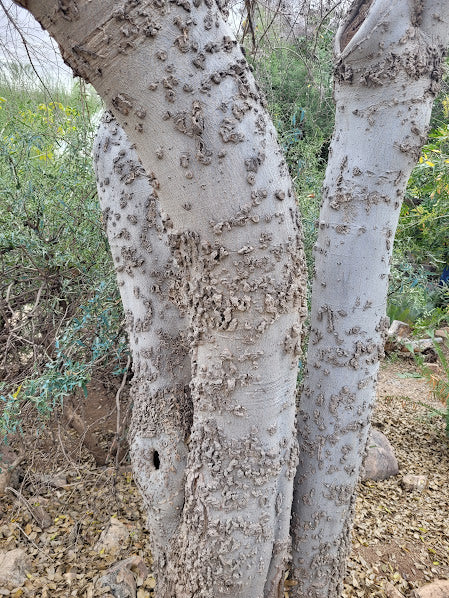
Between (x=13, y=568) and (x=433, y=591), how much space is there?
1.88 meters

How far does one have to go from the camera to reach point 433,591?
6.50 feet

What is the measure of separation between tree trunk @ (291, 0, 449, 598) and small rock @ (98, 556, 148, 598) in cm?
72

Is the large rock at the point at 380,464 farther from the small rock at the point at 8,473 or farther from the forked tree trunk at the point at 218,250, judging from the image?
the small rock at the point at 8,473

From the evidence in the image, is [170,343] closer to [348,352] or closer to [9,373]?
[348,352]

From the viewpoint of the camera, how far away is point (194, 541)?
1373mm

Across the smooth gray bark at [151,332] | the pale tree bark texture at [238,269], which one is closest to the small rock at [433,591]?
the pale tree bark texture at [238,269]

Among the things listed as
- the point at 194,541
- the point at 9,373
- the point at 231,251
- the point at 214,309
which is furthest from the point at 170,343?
the point at 9,373

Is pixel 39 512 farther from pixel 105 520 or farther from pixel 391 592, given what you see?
pixel 391 592

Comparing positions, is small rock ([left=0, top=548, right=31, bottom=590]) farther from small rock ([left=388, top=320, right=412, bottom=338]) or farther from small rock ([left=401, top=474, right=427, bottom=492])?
small rock ([left=388, top=320, right=412, bottom=338])

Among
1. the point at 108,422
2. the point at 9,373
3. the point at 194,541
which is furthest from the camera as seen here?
the point at 108,422

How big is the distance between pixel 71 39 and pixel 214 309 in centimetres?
69

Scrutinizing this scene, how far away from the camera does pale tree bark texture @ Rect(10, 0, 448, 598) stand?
3.30ft

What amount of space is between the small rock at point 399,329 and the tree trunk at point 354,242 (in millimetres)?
4226

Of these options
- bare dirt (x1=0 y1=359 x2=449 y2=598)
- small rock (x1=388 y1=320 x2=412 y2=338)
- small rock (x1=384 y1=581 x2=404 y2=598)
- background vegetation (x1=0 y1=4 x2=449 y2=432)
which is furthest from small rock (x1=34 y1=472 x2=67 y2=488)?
small rock (x1=388 y1=320 x2=412 y2=338)
